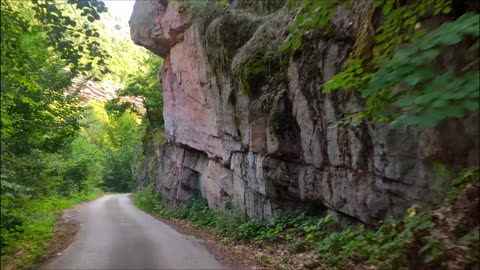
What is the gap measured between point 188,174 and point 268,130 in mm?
11525

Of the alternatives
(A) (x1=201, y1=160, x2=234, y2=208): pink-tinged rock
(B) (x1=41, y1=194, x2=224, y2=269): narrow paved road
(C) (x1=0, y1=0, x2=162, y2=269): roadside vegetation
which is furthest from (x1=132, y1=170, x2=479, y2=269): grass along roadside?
(C) (x1=0, y1=0, x2=162, y2=269): roadside vegetation

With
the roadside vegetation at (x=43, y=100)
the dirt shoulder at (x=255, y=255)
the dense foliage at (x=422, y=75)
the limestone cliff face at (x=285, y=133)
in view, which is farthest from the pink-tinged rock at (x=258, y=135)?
the dense foliage at (x=422, y=75)

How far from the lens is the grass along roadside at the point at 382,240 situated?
5211 millimetres

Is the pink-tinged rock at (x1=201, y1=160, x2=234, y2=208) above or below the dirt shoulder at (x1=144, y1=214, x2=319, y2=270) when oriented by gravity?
above

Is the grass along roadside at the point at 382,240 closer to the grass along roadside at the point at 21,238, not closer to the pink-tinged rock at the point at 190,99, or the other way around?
the grass along roadside at the point at 21,238

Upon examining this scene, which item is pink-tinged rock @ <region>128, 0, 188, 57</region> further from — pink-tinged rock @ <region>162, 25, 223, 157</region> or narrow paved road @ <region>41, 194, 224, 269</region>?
narrow paved road @ <region>41, 194, 224, 269</region>

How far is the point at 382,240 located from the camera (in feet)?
21.6

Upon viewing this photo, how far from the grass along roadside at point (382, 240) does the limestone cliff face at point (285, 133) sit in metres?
0.55

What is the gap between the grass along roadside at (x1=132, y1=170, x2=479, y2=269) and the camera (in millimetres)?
5211

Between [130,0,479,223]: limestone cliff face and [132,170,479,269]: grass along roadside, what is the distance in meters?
0.55

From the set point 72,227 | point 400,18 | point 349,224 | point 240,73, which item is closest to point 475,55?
point 400,18

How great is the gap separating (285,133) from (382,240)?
5.38 meters

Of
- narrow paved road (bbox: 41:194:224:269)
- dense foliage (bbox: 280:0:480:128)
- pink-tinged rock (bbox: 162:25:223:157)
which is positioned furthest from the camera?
pink-tinged rock (bbox: 162:25:223:157)

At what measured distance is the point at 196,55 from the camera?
1875 centimetres
